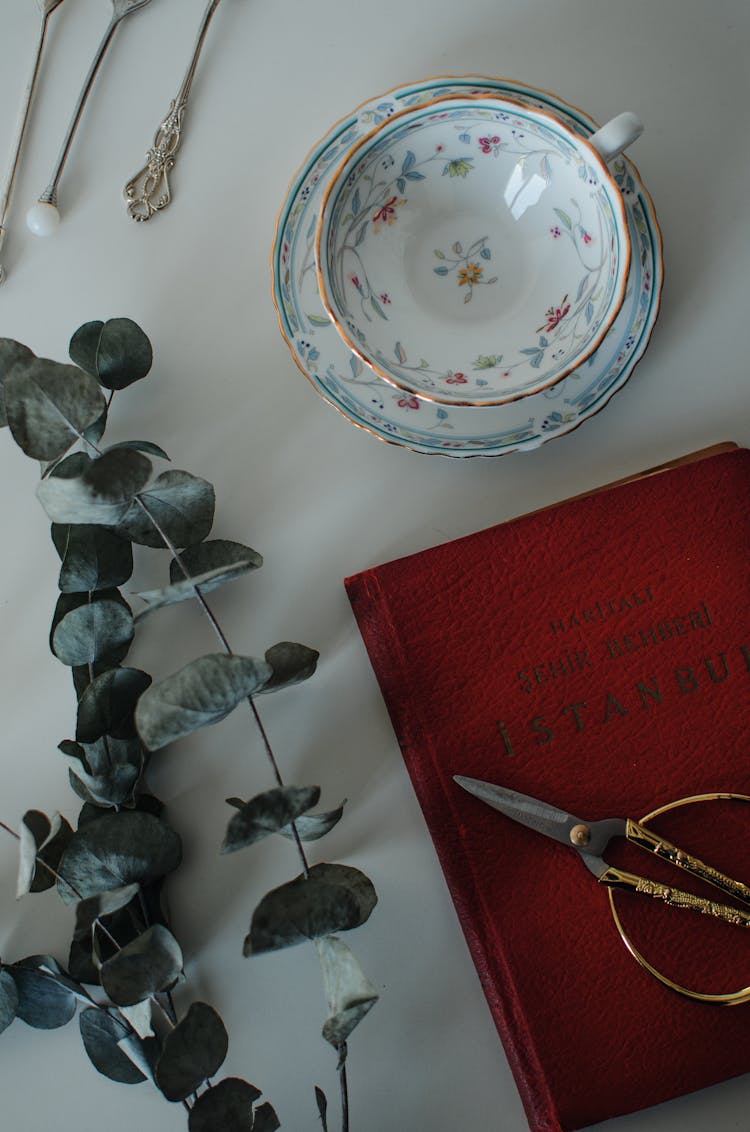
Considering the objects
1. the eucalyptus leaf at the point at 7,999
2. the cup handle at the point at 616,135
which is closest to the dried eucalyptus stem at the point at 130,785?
the eucalyptus leaf at the point at 7,999

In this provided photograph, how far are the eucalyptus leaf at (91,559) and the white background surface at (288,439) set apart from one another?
6 cm

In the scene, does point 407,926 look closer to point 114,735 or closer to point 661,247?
point 114,735

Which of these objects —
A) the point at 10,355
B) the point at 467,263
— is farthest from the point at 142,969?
the point at 467,263

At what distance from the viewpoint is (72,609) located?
0.62m

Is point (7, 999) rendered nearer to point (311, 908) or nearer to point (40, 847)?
point (40, 847)

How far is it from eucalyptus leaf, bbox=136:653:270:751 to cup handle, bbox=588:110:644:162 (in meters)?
0.39

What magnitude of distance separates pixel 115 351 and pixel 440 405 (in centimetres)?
23

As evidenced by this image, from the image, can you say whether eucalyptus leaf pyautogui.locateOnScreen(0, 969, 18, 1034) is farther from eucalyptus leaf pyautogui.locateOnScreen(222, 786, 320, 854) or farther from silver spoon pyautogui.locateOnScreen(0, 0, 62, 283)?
silver spoon pyautogui.locateOnScreen(0, 0, 62, 283)

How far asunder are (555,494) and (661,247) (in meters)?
0.19

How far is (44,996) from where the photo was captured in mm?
595

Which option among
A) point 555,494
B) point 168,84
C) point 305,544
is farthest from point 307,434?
point 168,84

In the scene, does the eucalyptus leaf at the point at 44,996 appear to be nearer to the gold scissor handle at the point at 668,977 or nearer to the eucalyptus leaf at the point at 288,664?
the eucalyptus leaf at the point at 288,664

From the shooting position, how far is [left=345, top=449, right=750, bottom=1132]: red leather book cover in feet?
1.91

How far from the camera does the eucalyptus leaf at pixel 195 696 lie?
0.48 meters
